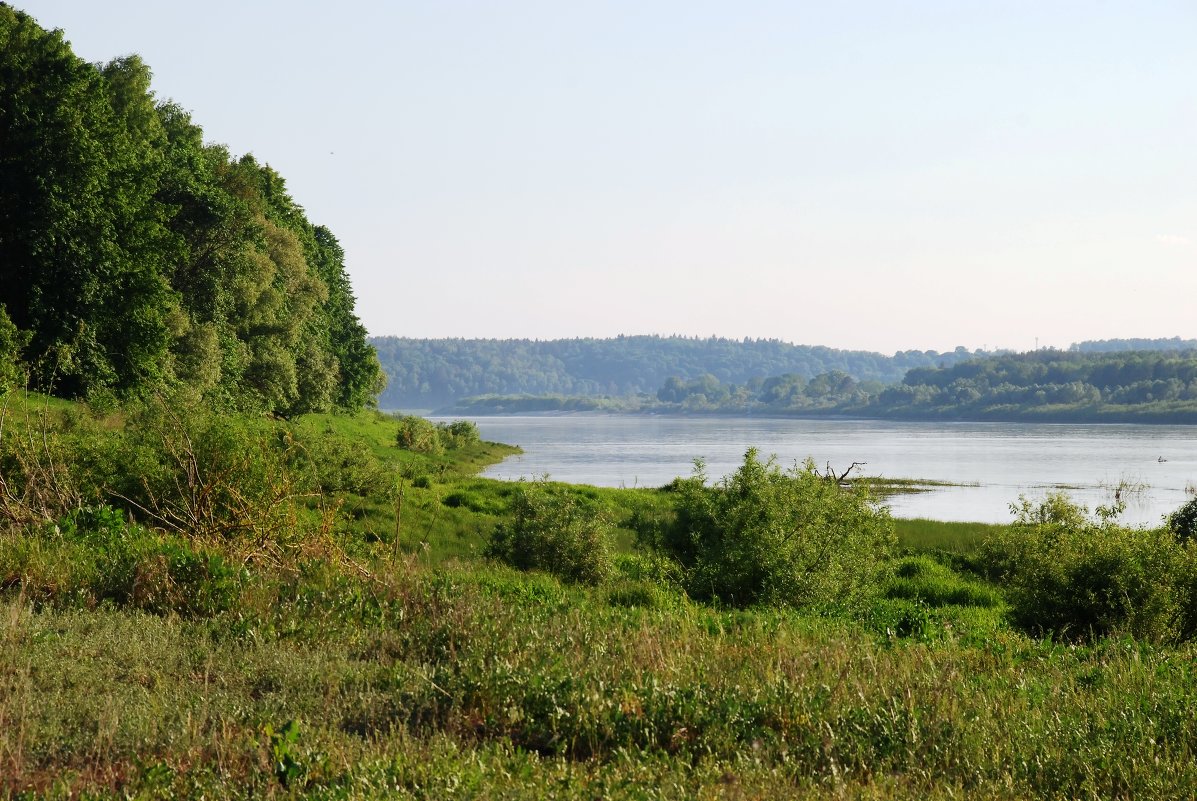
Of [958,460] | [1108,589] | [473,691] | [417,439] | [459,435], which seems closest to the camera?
[473,691]

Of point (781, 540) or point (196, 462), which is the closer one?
point (196, 462)

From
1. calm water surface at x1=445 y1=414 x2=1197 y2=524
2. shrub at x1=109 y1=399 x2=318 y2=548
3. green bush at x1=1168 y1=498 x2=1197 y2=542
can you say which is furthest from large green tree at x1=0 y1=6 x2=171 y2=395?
green bush at x1=1168 y1=498 x2=1197 y2=542

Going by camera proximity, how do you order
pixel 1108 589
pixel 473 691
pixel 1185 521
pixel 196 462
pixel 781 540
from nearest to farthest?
1. pixel 473 691
2. pixel 1108 589
3. pixel 196 462
4. pixel 781 540
5. pixel 1185 521

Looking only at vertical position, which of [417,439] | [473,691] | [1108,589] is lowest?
[417,439]

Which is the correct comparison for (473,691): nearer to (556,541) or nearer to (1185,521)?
(556,541)

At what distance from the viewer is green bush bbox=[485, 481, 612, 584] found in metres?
22.0

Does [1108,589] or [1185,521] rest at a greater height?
[1108,589]

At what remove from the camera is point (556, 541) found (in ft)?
72.9

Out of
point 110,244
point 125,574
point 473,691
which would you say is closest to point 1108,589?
point 473,691

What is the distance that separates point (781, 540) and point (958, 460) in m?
76.4

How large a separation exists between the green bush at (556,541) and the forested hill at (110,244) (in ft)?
53.3

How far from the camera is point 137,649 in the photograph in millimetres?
8172

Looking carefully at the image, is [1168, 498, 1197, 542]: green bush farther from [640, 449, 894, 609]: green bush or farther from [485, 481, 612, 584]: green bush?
[485, 481, 612, 584]: green bush

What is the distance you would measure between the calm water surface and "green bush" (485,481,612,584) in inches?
1014
